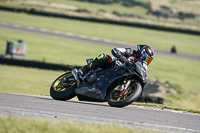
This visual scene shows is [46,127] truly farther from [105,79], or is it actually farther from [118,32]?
[118,32]

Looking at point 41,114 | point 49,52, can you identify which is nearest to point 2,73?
point 49,52

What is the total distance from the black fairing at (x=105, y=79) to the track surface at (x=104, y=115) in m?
0.46

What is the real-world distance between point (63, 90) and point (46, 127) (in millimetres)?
3184

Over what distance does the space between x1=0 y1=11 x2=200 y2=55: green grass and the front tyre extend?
26794 millimetres

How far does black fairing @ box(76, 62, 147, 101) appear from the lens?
6652 millimetres

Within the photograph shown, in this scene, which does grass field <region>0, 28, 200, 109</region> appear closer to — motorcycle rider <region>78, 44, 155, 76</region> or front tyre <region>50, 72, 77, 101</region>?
motorcycle rider <region>78, 44, 155, 76</region>

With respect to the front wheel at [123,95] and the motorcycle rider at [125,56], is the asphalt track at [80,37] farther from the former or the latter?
the front wheel at [123,95]

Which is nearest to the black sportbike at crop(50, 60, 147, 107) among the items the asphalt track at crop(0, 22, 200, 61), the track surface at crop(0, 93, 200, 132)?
the track surface at crop(0, 93, 200, 132)

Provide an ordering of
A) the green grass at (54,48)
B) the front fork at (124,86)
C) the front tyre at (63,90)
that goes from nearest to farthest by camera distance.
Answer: the front fork at (124,86), the front tyre at (63,90), the green grass at (54,48)

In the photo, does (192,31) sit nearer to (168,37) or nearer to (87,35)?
(168,37)

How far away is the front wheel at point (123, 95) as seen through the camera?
6348 millimetres

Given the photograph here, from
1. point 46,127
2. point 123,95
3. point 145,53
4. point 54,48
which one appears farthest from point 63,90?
point 54,48

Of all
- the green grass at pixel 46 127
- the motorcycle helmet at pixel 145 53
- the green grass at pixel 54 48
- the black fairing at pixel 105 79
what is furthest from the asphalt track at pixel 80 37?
the green grass at pixel 46 127

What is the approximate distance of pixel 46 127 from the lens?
163 inches
